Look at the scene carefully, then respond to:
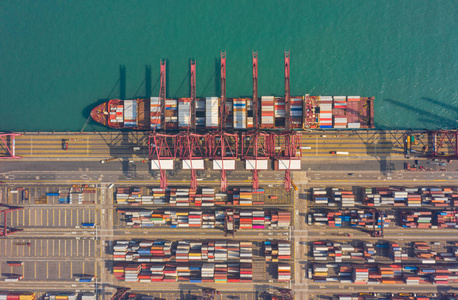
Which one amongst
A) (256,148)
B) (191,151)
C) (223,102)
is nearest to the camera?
(256,148)

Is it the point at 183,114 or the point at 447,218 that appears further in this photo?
the point at 183,114

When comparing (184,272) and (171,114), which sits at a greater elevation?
(171,114)

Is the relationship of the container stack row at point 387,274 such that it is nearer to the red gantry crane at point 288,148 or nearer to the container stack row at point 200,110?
the red gantry crane at point 288,148

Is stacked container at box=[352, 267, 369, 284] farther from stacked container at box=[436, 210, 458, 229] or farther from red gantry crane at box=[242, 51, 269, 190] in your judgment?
red gantry crane at box=[242, 51, 269, 190]

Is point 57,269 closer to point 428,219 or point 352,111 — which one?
point 352,111

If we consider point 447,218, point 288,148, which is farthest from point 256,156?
point 447,218

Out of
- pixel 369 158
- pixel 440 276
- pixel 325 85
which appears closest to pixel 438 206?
pixel 440 276

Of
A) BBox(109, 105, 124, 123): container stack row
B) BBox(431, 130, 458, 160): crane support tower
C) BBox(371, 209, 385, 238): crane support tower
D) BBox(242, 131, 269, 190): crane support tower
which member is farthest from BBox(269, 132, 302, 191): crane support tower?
BBox(109, 105, 124, 123): container stack row

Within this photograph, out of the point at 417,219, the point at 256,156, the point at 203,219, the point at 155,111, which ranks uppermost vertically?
the point at 155,111

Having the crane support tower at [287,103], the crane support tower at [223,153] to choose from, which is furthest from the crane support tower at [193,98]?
the crane support tower at [287,103]
